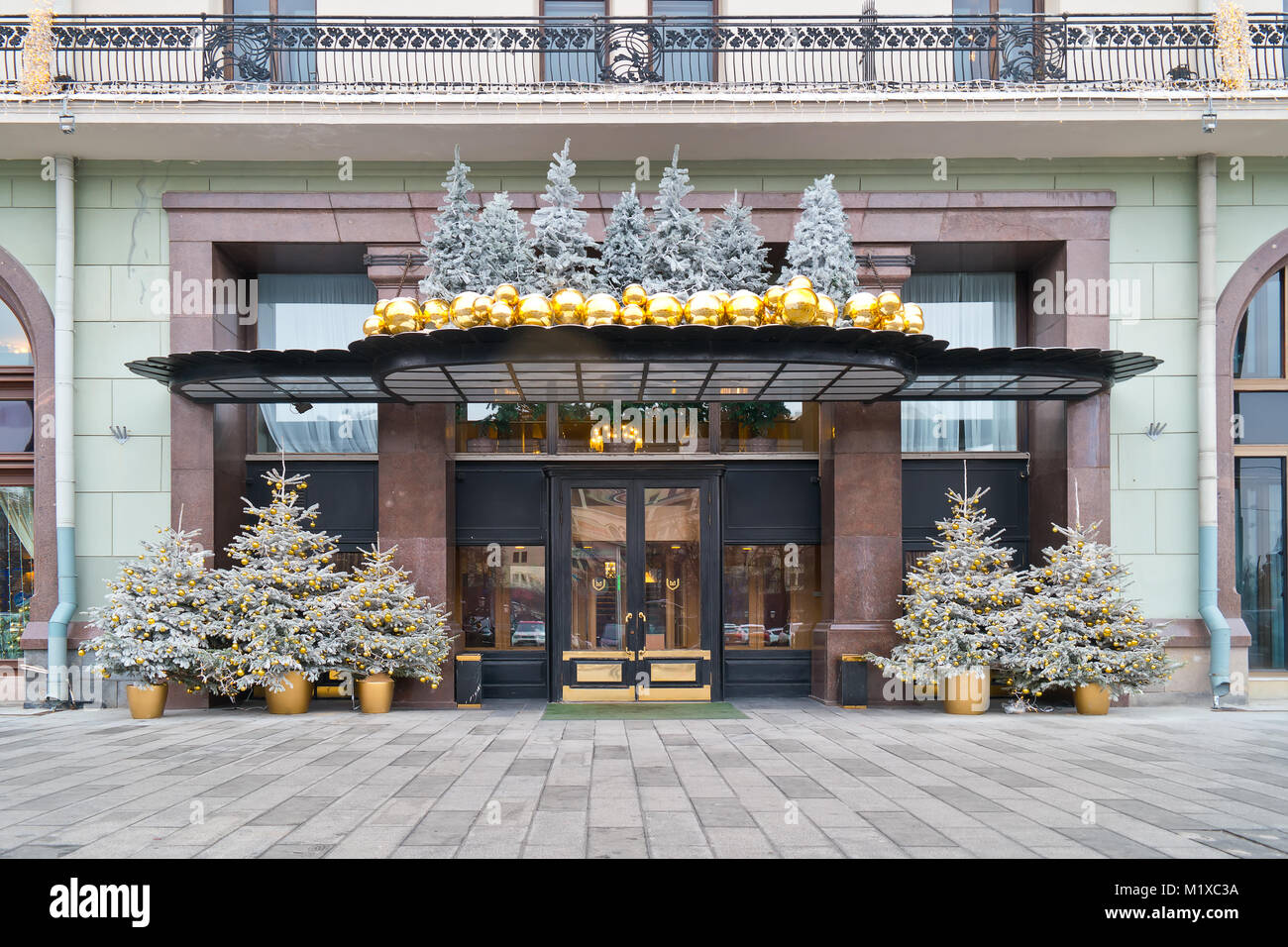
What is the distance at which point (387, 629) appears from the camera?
13.1 meters

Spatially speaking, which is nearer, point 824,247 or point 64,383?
point 824,247

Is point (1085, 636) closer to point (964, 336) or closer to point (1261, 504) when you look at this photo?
point (1261, 504)

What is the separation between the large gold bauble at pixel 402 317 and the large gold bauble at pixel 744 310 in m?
3.69

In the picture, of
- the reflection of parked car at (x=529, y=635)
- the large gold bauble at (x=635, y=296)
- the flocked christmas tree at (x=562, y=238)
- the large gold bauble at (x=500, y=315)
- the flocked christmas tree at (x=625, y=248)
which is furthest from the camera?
the reflection of parked car at (x=529, y=635)

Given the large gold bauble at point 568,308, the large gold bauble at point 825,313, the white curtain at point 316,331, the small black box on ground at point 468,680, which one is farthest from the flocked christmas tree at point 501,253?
the small black box on ground at point 468,680

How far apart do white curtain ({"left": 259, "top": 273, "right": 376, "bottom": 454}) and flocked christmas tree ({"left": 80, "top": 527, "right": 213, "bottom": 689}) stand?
281cm

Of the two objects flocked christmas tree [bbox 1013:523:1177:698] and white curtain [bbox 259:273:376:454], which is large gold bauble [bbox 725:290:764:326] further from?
white curtain [bbox 259:273:376:454]

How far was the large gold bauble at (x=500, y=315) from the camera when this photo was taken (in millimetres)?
11203

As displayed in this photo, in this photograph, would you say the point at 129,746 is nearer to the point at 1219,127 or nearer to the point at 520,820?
the point at 520,820

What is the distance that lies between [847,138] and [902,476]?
504 centimetres

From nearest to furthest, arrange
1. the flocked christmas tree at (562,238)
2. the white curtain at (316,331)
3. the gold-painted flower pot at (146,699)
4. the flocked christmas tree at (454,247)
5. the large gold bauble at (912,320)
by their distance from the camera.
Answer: the large gold bauble at (912,320)
the gold-painted flower pot at (146,699)
the flocked christmas tree at (454,247)
the flocked christmas tree at (562,238)
the white curtain at (316,331)

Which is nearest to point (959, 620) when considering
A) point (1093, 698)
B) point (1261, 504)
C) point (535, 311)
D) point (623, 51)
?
point (1093, 698)

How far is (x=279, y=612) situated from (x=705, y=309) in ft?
21.5

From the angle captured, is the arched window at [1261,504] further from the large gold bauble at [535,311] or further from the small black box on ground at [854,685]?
the large gold bauble at [535,311]
